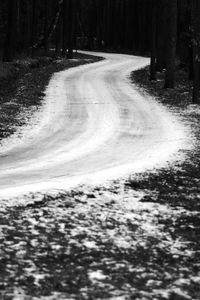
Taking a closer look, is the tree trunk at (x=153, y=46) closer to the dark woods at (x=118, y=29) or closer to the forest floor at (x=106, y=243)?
the dark woods at (x=118, y=29)

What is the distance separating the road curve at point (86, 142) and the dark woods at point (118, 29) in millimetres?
4174

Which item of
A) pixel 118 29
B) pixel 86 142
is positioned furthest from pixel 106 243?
pixel 118 29

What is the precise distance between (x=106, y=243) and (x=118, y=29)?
76463 mm

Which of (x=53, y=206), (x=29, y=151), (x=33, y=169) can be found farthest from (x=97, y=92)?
(x=53, y=206)

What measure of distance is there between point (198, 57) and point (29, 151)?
11236 millimetres

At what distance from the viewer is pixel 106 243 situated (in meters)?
6.00

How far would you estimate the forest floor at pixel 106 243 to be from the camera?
4781 mm

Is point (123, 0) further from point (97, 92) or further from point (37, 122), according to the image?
point (37, 122)

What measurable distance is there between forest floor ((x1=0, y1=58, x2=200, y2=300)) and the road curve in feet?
2.83

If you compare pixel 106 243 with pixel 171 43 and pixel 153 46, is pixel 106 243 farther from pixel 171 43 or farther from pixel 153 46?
pixel 153 46

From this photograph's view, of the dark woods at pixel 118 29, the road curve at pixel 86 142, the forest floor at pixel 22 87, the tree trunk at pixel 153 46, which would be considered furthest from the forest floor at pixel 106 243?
the tree trunk at pixel 153 46

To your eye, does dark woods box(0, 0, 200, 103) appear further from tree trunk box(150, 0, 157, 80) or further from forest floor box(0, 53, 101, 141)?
forest floor box(0, 53, 101, 141)

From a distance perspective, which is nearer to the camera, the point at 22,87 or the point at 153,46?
the point at 22,87

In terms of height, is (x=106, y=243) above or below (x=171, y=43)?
below
